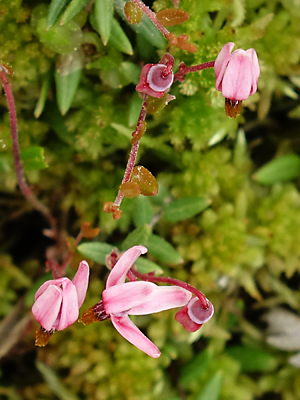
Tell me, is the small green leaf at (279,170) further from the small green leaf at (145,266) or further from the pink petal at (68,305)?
the pink petal at (68,305)

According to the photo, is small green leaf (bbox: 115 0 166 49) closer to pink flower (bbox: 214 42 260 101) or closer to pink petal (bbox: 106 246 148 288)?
pink flower (bbox: 214 42 260 101)

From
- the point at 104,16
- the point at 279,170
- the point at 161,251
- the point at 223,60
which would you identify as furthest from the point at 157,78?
the point at 279,170

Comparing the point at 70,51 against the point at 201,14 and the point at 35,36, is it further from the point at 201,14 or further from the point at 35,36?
the point at 201,14

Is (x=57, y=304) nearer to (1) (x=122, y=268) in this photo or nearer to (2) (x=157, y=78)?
(1) (x=122, y=268)

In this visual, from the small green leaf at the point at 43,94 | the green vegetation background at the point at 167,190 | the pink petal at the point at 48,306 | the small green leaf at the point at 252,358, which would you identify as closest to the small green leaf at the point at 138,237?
the green vegetation background at the point at 167,190

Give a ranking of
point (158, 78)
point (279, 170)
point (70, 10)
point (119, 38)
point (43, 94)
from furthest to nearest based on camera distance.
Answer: point (279, 170)
point (43, 94)
point (119, 38)
point (70, 10)
point (158, 78)

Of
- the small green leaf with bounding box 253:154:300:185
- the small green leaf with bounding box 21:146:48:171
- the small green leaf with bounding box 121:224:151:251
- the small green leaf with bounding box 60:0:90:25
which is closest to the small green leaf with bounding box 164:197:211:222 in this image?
the small green leaf with bounding box 121:224:151:251

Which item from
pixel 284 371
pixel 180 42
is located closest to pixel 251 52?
pixel 180 42
